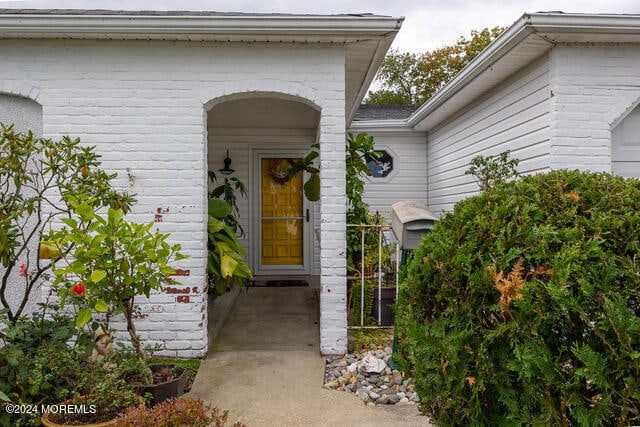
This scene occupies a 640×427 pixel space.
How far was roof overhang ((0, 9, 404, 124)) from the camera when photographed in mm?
3633

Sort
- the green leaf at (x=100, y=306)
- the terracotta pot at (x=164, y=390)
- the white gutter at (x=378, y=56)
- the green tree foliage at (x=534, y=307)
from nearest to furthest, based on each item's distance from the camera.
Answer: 1. the green tree foliage at (x=534, y=307)
2. the green leaf at (x=100, y=306)
3. the terracotta pot at (x=164, y=390)
4. the white gutter at (x=378, y=56)

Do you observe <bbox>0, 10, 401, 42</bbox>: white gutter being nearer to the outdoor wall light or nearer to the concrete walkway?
the concrete walkway

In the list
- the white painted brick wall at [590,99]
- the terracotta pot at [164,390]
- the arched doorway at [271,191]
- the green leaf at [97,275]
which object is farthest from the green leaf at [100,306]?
the arched doorway at [271,191]

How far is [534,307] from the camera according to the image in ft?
4.25

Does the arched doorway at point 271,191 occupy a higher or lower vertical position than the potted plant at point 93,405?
higher

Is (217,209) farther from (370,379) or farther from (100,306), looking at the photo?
(370,379)

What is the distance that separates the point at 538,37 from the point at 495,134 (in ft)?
5.83

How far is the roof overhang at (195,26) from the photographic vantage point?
3.63 meters

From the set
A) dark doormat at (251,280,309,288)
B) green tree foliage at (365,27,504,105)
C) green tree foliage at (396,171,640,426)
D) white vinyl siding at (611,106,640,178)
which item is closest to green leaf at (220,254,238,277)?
green tree foliage at (396,171,640,426)

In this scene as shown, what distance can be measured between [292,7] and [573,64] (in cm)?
271

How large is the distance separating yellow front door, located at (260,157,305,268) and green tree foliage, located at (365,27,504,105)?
34.0 ft

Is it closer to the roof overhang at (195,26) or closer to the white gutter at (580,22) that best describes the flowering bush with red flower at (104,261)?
the roof overhang at (195,26)

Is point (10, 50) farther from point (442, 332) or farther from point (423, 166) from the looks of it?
point (423, 166)

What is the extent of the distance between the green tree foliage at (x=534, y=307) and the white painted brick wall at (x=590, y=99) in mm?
2875
